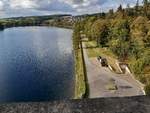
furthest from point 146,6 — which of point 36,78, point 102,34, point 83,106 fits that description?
point 83,106

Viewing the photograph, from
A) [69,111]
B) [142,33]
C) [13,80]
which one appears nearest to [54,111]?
[69,111]

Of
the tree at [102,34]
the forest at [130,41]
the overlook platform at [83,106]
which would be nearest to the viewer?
the overlook platform at [83,106]

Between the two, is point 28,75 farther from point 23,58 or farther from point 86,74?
point 23,58

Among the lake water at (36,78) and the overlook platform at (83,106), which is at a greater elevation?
the overlook platform at (83,106)

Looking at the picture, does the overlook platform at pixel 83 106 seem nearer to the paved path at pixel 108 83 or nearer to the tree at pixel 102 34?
the paved path at pixel 108 83

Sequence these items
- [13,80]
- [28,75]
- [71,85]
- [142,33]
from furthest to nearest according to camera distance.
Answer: [142,33] → [28,75] → [13,80] → [71,85]

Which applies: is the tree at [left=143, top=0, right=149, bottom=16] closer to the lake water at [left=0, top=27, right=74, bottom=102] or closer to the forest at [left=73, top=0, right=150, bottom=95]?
the forest at [left=73, top=0, right=150, bottom=95]

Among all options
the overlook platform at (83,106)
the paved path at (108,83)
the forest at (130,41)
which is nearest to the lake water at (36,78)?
the paved path at (108,83)

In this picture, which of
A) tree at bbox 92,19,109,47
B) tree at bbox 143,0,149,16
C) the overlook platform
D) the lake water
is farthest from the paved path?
tree at bbox 143,0,149,16
